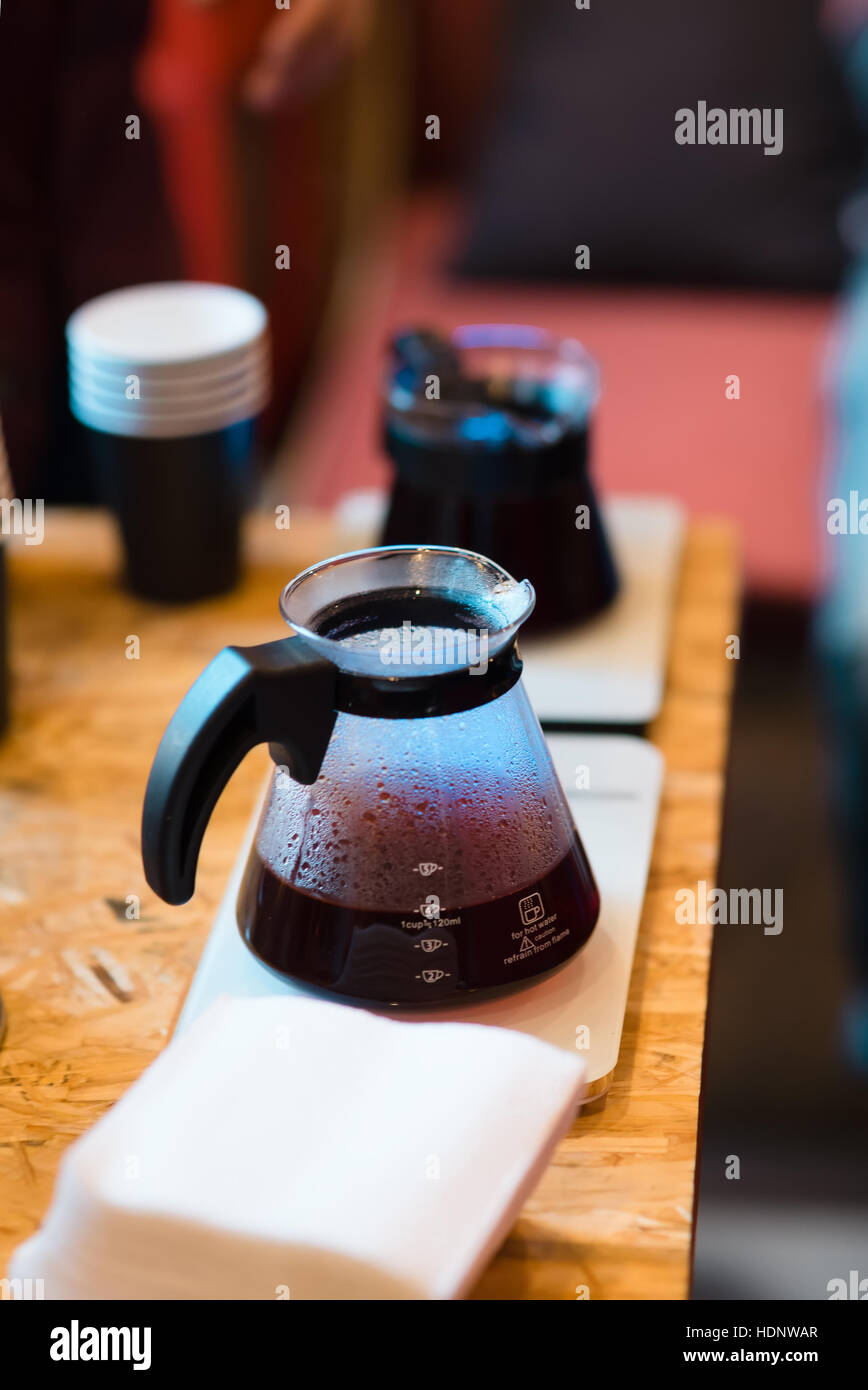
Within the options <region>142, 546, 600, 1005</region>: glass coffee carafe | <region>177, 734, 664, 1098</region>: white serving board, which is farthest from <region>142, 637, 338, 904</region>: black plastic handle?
<region>177, 734, 664, 1098</region>: white serving board

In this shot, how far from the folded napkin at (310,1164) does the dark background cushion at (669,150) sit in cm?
205

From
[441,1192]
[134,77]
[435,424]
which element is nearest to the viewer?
[441,1192]

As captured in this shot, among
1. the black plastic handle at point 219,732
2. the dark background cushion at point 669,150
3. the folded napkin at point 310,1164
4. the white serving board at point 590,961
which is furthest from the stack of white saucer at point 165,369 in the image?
the dark background cushion at point 669,150

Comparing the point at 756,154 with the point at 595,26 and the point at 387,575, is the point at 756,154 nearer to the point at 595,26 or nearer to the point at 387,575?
the point at 595,26

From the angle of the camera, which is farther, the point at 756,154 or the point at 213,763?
the point at 756,154

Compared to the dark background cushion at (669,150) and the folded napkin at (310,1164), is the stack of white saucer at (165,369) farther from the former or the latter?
the dark background cushion at (669,150)

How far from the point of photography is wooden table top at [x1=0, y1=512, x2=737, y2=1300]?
27.8 inches

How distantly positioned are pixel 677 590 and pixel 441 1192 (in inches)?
31.9

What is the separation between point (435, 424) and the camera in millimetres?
1172

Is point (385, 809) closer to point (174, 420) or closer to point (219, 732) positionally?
point (219, 732)

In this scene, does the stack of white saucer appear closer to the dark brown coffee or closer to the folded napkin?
the dark brown coffee

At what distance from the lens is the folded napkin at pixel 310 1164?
59 centimetres

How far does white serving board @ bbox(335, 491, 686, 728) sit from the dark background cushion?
123 centimetres
